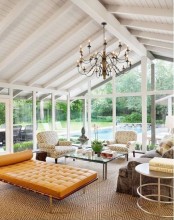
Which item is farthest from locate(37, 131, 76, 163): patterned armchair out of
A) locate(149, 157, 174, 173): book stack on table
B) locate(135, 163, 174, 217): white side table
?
locate(149, 157, 174, 173): book stack on table

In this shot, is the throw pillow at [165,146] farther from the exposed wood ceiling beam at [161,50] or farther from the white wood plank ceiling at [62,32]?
the exposed wood ceiling beam at [161,50]

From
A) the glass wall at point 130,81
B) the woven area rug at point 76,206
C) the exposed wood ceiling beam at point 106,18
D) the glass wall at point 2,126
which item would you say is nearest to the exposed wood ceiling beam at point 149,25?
the exposed wood ceiling beam at point 106,18

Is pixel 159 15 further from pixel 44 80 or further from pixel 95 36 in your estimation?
pixel 44 80

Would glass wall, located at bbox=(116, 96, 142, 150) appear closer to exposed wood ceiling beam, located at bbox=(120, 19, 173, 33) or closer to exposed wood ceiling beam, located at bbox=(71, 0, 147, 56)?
exposed wood ceiling beam, located at bbox=(71, 0, 147, 56)

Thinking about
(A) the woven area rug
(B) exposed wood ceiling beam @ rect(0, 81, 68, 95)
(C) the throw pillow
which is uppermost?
(B) exposed wood ceiling beam @ rect(0, 81, 68, 95)

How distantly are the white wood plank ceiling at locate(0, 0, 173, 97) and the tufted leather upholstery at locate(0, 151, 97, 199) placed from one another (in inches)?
117

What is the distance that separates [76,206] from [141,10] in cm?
366

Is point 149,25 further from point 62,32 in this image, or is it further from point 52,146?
point 52,146

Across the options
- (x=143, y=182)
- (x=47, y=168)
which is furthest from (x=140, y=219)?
(x=47, y=168)

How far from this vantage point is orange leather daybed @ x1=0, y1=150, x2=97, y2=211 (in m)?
3.08

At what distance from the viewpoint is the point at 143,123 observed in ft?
24.5

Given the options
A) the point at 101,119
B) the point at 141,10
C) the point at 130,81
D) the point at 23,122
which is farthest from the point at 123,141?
the point at 141,10

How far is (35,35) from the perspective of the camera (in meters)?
4.95

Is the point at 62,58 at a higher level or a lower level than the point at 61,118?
higher
